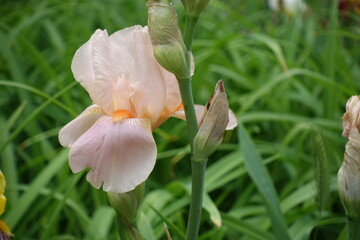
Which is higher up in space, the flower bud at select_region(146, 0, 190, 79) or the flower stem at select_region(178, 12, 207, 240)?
the flower bud at select_region(146, 0, 190, 79)

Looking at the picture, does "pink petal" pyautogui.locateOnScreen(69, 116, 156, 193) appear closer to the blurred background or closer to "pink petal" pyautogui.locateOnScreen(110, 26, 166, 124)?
"pink petal" pyautogui.locateOnScreen(110, 26, 166, 124)

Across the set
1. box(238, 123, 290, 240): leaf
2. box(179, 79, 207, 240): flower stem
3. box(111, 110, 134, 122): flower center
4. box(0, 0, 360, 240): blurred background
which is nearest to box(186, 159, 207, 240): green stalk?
box(179, 79, 207, 240): flower stem

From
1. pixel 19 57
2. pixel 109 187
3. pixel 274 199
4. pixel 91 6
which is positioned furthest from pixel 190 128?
pixel 91 6

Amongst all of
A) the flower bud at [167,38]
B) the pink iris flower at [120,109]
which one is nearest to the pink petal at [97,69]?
the pink iris flower at [120,109]

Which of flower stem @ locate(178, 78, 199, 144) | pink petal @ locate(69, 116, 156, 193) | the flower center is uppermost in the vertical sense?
flower stem @ locate(178, 78, 199, 144)

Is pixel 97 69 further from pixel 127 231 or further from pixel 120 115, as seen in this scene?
pixel 127 231

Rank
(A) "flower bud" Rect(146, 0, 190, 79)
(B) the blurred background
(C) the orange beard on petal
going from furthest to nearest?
(B) the blurred background
(C) the orange beard on petal
(A) "flower bud" Rect(146, 0, 190, 79)

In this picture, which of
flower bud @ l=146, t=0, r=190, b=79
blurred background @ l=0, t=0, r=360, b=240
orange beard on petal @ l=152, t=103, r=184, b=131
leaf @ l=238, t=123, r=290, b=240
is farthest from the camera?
blurred background @ l=0, t=0, r=360, b=240

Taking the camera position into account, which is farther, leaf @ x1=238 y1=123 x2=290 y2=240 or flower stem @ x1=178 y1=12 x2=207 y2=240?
leaf @ x1=238 y1=123 x2=290 y2=240
